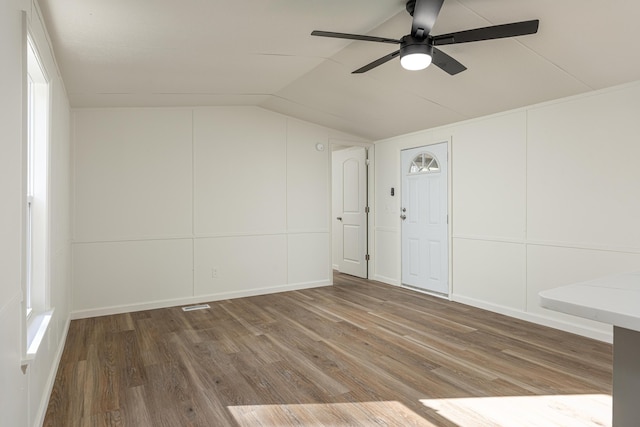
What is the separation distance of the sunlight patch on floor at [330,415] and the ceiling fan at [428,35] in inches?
86.0

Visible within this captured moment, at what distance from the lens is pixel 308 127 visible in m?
5.62

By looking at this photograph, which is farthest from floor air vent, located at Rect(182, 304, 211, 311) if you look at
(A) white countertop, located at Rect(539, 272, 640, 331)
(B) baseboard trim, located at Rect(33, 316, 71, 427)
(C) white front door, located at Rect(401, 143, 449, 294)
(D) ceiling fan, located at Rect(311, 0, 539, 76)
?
(A) white countertop, located at Rect(539, 272, 640, 331)

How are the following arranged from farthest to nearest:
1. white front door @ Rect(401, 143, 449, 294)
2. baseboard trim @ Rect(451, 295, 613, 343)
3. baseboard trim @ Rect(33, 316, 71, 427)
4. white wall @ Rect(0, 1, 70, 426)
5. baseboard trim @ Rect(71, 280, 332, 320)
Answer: white front door @ Rect(401, 143, 449, 294), baseboard trim @ Rect(71, 280, 332, 320), baseboard trim @ Rect(451, 295, 613, 343), baseboard trim @ Rect(33, 316, 71, 427), white wall @ Rect(0, 1, 70, 426)

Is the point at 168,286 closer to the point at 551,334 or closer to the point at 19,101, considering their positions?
the point at 19,101

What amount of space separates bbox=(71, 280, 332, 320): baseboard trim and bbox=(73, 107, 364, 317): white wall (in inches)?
0.5

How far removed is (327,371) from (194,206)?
2889mm

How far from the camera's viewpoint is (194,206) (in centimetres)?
483

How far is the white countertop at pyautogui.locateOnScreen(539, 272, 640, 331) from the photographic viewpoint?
920 mm

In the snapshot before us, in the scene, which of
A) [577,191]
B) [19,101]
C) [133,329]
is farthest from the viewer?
[133,329]

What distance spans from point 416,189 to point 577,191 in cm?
209

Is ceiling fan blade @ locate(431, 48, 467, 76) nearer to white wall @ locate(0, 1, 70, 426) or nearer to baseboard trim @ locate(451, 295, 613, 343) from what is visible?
white wall @ locate(0, 1, 70, 426)

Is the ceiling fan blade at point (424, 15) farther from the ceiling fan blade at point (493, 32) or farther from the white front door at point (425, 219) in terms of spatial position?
the white front door at point (425, 219)

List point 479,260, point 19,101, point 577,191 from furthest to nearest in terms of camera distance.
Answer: point 479,260 → point 577,191 → point 19,101

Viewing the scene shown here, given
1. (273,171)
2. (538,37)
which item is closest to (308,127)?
(273,171)
